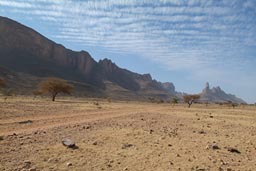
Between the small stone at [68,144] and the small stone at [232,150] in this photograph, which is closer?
the small stone at [68,144]

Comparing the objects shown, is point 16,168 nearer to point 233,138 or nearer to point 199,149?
point 199,149

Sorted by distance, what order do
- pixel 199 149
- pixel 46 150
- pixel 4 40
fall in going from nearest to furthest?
pixel 46 150 → pixel 199 149 → pixel 4 40

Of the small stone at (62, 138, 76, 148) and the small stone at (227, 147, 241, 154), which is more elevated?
the small stone at (62, 138, 76, 148)

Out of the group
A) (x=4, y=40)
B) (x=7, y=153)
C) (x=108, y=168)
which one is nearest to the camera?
(x=108, y=168)

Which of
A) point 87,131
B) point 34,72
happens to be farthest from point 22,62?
point 87,131

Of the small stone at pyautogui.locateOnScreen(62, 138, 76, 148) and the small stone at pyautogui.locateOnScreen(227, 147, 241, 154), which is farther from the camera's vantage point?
the small stone at pyautogui.locateOnScreen(227, 147, 241, 154)

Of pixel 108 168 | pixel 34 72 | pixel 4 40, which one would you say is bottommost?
pixel 108 168

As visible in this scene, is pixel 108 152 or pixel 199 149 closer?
pixel 108 152

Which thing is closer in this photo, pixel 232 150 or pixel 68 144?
pixel 68 144

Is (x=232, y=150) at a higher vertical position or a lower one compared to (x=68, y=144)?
lower

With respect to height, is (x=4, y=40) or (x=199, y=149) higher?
(x=4, y=40)

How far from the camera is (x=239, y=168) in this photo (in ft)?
34.0

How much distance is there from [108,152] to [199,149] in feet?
12.8

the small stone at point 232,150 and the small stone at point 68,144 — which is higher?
the small stone at point 68,144
